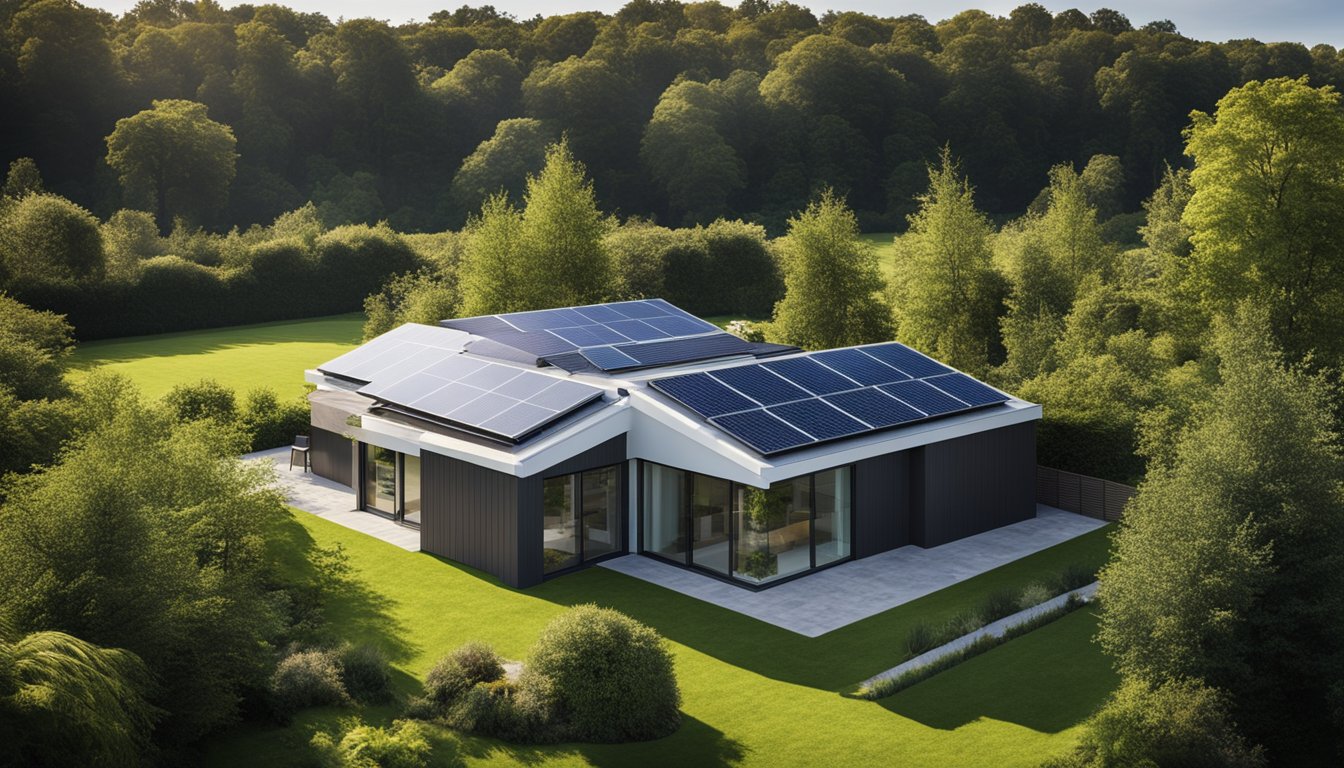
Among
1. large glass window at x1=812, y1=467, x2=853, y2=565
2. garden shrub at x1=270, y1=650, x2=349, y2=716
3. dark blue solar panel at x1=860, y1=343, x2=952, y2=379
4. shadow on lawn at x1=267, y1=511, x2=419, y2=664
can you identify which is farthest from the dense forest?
garden shrub at x1=270, y1=650, x2=349, y2=716

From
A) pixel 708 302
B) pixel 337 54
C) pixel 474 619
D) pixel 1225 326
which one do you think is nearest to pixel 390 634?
pixel 474 619

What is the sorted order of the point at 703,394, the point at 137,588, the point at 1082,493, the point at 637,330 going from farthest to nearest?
1. the point at 637,330
2. the point at 1082,493
3. the point at 703,394
4. the point at 137,588

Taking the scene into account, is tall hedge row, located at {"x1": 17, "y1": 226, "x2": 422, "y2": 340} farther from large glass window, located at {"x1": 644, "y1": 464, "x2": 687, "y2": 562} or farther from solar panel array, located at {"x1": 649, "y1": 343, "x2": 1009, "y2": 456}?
solar panel array, located at {"x1": 649, "y1": 343, "x2": 1009, "y2": 456}

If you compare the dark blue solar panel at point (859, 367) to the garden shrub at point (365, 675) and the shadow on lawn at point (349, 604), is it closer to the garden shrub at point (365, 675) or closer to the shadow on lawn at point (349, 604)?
the shadow on lawn at point (349, 604)

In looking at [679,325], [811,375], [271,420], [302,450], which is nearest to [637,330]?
[679,325]

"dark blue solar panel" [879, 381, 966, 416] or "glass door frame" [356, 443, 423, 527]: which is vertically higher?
"dark blue solar panel" [879, 381, 966, 416]

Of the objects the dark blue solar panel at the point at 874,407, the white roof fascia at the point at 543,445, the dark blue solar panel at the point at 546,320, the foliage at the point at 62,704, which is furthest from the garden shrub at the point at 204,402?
the foliage at the point at 62,704

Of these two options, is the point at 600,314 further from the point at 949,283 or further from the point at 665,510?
the point at 949,283
